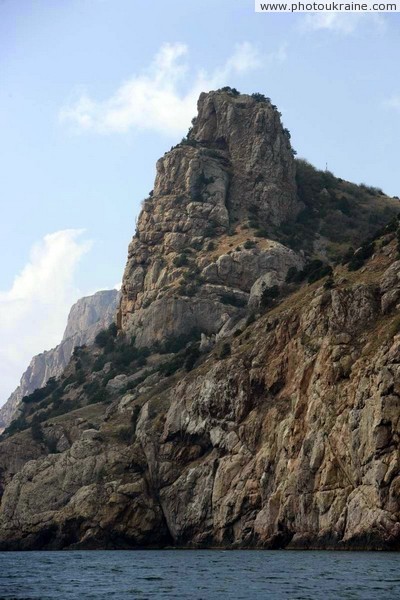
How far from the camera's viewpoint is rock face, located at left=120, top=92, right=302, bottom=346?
497 ft

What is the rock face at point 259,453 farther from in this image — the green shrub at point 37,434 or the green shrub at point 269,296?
the green shrub at point 37,434

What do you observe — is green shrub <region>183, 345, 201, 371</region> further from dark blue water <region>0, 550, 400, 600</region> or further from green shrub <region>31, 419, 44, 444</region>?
dark blue water <region>0, 550, 400, 600</region>

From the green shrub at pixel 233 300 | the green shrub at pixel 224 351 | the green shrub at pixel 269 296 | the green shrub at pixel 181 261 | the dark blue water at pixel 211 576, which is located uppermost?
the green shrub at pixel 181 261

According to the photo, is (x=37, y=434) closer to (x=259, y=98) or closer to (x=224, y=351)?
(x=224, y=351)

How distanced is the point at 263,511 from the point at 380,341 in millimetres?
18782

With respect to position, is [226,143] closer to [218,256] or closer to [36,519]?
[218,256]

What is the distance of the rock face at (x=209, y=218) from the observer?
15150 centimetres

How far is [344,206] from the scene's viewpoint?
187750mm

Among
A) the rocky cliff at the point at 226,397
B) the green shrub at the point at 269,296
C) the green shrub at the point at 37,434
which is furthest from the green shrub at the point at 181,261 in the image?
the green shrub at the point at 37,434

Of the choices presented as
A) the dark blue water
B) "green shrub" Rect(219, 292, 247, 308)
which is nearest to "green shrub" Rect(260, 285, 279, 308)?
"green shrub" Rect(219, 292, 247, 308)

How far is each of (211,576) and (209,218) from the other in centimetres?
11117

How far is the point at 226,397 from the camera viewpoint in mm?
104375

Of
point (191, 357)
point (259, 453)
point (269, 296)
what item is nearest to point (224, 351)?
point (191, 357)

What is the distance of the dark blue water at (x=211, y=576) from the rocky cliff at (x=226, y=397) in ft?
27.7
